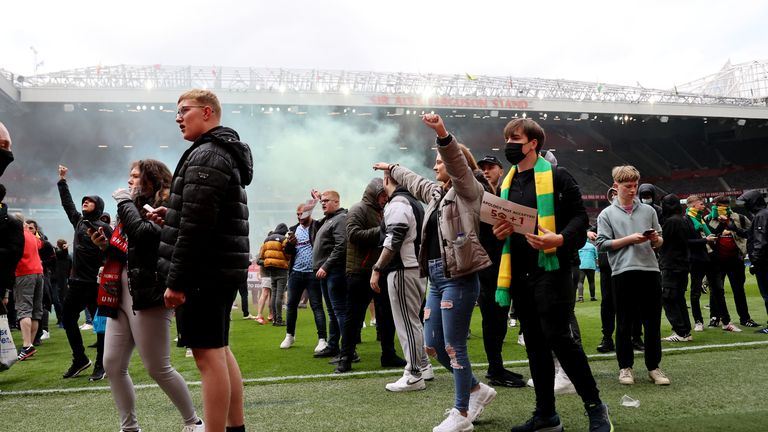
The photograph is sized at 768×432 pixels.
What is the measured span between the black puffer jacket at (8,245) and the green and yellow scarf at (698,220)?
25.9 ft

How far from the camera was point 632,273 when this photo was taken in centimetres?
494

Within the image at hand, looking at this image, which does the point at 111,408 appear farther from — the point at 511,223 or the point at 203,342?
the point at 511,223

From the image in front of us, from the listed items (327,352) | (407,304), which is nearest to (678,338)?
(407,304)

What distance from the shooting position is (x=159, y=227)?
3418 mm

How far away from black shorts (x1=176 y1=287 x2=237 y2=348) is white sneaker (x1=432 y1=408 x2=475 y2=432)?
136 centimetres

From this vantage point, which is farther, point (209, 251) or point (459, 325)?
point (459, 325)

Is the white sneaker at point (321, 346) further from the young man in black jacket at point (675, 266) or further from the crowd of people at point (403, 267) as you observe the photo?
the young man in black jacket at point (675, 266)

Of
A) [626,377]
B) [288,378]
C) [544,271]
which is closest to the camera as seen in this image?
[544,271]

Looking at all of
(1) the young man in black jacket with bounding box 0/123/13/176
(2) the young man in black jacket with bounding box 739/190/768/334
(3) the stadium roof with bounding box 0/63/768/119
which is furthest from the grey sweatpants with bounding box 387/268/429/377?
(3) the stadium roof with bounding box 0/63/768/119

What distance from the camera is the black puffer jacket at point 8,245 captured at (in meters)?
5.21

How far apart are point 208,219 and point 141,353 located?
107 cm

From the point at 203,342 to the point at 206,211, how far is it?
62cm

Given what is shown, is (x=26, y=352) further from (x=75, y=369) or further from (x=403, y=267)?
(x=403, y=267)

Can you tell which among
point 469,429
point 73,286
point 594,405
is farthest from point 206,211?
point 73,286
